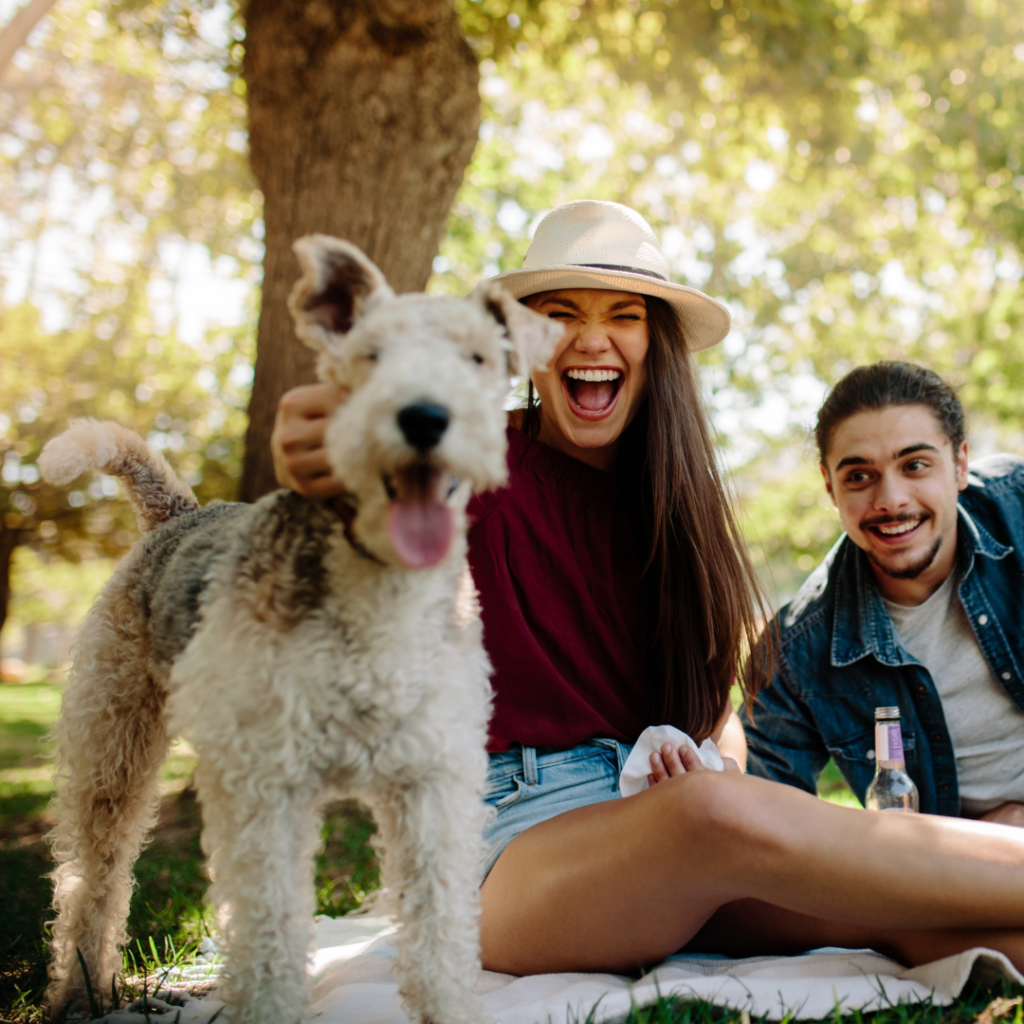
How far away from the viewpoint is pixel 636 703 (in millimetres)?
3096

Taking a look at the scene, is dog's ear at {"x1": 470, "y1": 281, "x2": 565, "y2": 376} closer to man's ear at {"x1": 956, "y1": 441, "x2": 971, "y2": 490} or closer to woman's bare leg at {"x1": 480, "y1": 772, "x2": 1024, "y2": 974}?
woman's bare leg at {"x1": 480, "y1": 772, "x2": 1024, "y2": 974}

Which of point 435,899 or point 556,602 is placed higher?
point 556,602

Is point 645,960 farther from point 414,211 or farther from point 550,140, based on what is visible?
point 550,140

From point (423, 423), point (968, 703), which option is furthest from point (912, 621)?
point (423, 423)

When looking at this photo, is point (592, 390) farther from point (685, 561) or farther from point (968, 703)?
point (968, 703)

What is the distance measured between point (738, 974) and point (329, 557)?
1830 millimetres

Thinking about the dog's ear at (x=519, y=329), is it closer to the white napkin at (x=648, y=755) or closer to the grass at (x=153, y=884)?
the white napkin at (x=648, y=755)

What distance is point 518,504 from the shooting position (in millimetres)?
3049

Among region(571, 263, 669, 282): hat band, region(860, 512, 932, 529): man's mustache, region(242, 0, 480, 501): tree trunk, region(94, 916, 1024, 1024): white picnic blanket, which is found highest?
region(242, 0, 480, 501): tree trunk

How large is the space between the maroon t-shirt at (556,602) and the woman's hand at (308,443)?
1.10 metres

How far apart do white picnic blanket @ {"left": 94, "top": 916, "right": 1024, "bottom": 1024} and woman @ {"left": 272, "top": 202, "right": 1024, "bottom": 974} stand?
0.29 feet

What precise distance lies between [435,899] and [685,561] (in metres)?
1.61

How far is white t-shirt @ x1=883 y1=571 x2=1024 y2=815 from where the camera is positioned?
136 inches

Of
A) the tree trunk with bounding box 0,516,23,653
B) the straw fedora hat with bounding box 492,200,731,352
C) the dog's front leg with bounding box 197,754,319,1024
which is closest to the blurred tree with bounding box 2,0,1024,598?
the straw fedora hat with bounding box 492,200,731,352
